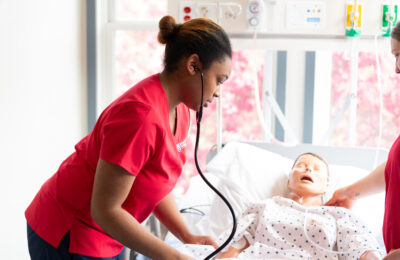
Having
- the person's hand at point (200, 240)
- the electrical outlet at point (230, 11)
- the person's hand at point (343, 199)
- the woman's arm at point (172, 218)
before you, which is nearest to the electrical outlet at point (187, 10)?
the electrical outlet at point (230, 11)

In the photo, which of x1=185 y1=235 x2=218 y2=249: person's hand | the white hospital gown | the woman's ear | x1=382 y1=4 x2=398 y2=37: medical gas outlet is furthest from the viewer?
x1=382 y1=4 x2=398 y2=37: medical gas outlet

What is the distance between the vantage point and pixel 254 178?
2.46 metres

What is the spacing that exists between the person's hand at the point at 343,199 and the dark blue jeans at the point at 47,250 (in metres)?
1.03

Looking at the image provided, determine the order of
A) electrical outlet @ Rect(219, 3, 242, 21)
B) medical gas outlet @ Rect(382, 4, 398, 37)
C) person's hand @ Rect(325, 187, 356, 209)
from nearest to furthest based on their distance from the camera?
person's hand @ Rect(325, 187, 356, 209) < medical gas outlet @ Rect(382, 4, 398, 37) < electrical outlet @ Rect(219, 3, 242, 21)

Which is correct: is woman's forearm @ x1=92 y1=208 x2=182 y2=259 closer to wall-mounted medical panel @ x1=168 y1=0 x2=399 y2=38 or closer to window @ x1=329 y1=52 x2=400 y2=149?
wall-mounted medical panel @ x1=168 y1=0 x2=399 y2=38

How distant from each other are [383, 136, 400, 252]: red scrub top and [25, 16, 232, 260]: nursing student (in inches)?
21.9

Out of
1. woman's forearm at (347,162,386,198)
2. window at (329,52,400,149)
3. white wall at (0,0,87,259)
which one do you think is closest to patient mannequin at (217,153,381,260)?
woman's forearm at (347,162,386,198)

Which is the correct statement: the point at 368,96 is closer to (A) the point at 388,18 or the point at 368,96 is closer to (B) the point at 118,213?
(A) the point at 388,18

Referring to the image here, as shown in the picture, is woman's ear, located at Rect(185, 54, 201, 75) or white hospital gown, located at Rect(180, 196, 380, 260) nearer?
woman's ear, located at Rect(185, 54, 201, 75)

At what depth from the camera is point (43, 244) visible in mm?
1424

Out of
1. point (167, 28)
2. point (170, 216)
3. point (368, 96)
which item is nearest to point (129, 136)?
point (167, 28)

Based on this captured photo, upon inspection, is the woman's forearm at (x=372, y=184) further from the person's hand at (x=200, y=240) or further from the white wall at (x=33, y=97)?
the white wall at (x=33, y=97)

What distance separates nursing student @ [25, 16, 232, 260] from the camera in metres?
1.17

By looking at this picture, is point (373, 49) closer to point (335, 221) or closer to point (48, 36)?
point (335, 221)
